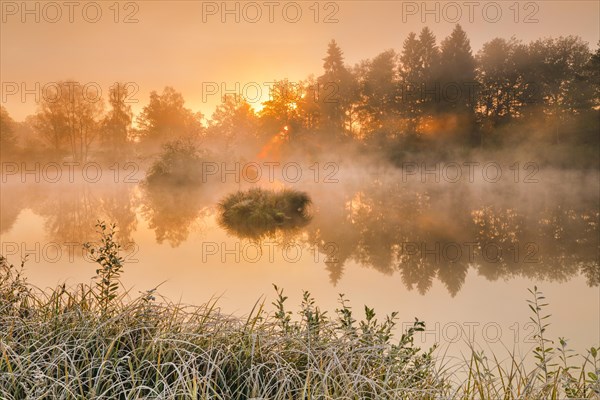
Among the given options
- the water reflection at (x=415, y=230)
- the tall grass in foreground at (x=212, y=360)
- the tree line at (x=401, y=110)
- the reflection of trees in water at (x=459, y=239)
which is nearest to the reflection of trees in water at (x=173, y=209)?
the water reflection at (x=415, y=230)

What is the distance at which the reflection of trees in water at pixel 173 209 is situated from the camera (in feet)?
34.6

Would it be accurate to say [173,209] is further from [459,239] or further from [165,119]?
[165,119]

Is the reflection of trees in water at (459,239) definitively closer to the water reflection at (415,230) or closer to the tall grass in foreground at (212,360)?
the water reflection at (415,230)

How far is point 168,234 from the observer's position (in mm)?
10414

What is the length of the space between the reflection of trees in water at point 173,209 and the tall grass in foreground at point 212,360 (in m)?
5.87

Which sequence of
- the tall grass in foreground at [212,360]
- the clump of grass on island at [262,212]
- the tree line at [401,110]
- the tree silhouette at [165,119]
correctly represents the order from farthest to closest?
the tree silhouette at [165,119] < the tree line at [401,110] < the clump of grass on island at [262,212] < the tall grass in foreground at [212,360]

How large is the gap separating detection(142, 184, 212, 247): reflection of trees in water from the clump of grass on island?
73 cm

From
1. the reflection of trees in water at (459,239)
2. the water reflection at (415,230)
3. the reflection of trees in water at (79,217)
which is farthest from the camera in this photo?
the reflection of trees in water at (79,217)

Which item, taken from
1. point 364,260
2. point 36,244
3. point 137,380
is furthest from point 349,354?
point 36,244

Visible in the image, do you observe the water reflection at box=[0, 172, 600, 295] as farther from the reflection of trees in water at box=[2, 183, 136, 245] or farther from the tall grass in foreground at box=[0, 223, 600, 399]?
the tall grass in foreground at box=[0, 223, 600, 399]

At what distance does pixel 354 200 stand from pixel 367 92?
1597 centimetres

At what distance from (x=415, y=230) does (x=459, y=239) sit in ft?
4.22

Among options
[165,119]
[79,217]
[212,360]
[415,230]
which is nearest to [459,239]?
[415,230]

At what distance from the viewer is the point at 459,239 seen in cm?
1019
